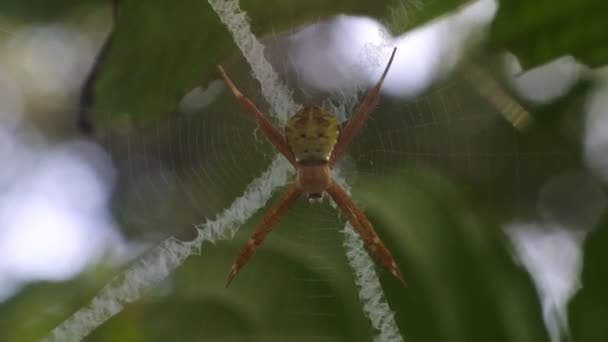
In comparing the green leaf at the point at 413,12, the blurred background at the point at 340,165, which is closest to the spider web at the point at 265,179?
the blurred background at the point at 340,165

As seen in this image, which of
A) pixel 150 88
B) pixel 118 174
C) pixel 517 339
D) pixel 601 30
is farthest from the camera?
pixel 118 174

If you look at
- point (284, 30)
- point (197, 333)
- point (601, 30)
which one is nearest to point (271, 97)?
point (284, 30)

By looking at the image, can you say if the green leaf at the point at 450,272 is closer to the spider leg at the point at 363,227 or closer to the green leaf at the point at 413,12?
the spider leg at the point at 363,227

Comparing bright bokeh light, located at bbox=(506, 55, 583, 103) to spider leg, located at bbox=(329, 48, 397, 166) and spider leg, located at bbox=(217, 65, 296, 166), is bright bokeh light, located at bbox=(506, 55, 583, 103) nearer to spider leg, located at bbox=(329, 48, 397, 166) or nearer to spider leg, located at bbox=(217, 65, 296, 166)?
spider leg, located at bbox=(329, 48, 397, 166)

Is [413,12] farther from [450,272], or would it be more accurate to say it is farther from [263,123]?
[450,272]

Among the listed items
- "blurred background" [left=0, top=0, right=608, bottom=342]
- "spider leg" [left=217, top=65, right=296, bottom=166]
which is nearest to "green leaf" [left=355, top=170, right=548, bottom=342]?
"blurred background" [left=0, top=0, right=608, bottom=342]

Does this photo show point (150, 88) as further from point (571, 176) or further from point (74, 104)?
point (571, 176)
